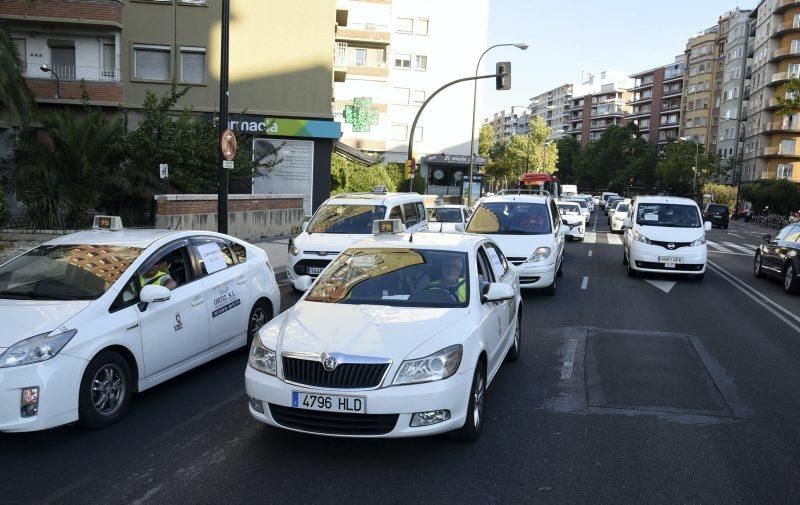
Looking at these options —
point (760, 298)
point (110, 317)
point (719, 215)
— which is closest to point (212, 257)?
point (110, 317)

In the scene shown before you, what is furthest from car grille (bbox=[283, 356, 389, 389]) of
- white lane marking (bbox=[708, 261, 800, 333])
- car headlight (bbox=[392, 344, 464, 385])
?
white lane marking (bbox=[708, 261, 800, 333])

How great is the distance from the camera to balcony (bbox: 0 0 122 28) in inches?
973

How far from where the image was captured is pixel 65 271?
605cm

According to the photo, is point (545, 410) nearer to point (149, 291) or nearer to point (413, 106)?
point (149, 291)

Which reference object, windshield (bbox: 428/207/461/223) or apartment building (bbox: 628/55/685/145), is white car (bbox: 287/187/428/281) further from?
apartment building (bbox: 628/55/685/145)

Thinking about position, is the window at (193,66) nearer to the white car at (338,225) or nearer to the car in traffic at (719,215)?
the white car at (338,225)

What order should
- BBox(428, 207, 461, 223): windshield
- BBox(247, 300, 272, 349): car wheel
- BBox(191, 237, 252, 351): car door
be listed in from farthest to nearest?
BBox(428, 207, 461, 223): windshield → BBox(247, 300, 272, 349): car wheel → BBox(191, 237, 252, 351): car door

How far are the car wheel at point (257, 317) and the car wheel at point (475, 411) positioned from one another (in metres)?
3.25

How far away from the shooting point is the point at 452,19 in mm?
54375

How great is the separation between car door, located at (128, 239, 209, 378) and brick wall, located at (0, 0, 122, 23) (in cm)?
2211

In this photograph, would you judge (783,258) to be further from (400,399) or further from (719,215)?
(719,215)

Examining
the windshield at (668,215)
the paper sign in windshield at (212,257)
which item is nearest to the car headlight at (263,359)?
the paper sign in windshield at (212,257)

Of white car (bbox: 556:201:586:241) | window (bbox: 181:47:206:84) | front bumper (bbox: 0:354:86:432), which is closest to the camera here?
front bumper (bbox: 0:354:86:432)

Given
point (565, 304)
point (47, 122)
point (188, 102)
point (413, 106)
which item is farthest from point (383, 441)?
point (413, 106)
